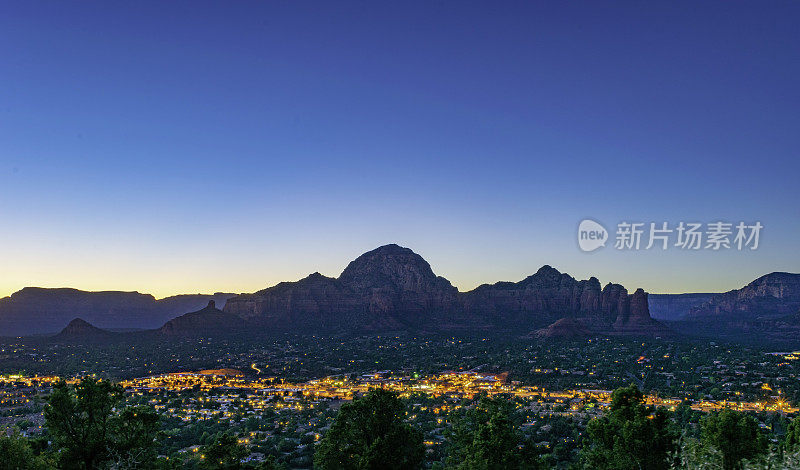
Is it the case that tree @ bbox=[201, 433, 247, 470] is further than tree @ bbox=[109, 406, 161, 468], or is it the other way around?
tree @ bbox=[109, 406, 161, 468]

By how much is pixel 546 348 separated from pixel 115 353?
14325cm

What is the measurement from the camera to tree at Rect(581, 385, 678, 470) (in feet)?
77.7

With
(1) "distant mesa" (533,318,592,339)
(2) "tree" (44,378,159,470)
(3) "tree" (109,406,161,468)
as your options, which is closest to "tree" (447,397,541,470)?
(3) "tree" (109,406,161,468)

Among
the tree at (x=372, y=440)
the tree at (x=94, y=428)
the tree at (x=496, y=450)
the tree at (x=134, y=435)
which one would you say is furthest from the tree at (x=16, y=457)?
the tree at (x=496, y=450)

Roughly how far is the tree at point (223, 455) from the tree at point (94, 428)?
10.7ft

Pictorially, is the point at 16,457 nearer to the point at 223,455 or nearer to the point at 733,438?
the point at 223,455

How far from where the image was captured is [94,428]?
23.8 m

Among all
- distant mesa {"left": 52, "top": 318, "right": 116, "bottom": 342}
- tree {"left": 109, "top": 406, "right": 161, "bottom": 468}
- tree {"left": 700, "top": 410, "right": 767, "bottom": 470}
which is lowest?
distant mesa {"left": 52, "top": 318, "right": 116, "bottom": 342}

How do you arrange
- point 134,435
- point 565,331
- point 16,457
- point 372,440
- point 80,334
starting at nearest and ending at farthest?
point 16,457, point 134,435, point 372,440, point 565,331, point 80,334

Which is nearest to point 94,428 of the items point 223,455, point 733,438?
point 223,455

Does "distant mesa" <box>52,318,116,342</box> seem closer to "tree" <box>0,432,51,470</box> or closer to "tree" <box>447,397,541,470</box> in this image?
"tree" <box>0,432,51,470</box>

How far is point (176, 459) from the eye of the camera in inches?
943

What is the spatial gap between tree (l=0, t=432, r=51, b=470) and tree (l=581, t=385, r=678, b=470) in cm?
2568

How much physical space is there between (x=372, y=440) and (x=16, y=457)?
50.0ft
